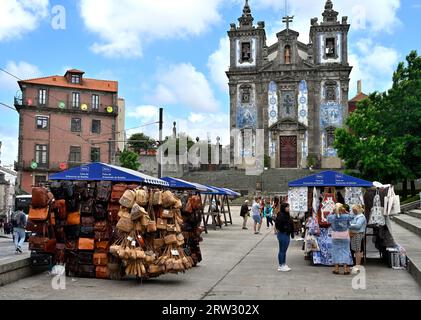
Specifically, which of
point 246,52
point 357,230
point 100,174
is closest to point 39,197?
point 100,174

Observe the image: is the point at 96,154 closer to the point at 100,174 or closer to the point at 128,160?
the point at 128,160

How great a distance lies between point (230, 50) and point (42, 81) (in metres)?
20.7

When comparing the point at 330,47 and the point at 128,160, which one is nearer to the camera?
the point at 128,160

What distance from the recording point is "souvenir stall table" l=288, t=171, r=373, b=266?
44.2 ft

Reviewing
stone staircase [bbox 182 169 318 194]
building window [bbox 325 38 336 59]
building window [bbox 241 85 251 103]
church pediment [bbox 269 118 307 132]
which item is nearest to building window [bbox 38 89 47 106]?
stone staircase [bbox 182 169 318 194]

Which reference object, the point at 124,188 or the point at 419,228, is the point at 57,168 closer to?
the point at 419,228

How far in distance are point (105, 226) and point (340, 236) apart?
520 cm

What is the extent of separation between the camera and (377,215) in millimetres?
13656

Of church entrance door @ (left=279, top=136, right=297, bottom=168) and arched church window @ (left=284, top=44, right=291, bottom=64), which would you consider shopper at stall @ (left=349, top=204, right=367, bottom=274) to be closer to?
church entrance door @ (left=279, top=136, right=297, bottom=168)

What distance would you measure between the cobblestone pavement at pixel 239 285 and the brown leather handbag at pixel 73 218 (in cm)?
116

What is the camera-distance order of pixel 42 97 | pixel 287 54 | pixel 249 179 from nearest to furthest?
pixel 249 179 → pixel 42 97 → pixel 287 54

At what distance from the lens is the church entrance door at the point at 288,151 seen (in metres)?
57.8
